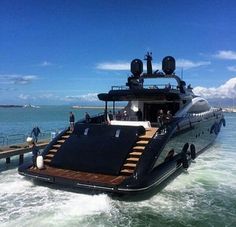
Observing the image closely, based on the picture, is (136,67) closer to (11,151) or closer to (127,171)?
(11,151)

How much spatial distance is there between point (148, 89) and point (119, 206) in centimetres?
701

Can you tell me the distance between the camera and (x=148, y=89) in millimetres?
16547

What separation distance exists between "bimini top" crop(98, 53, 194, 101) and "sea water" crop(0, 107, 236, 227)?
4.14m

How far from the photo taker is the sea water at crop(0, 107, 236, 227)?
32.5 ft

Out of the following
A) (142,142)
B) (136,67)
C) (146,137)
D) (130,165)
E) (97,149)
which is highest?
(136,67)

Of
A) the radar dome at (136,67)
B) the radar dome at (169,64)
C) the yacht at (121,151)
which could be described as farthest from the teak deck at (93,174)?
the radar dome at (136,67)

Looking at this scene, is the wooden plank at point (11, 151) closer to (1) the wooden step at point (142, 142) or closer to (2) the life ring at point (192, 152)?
(1) the wooden step at point (142, 142)

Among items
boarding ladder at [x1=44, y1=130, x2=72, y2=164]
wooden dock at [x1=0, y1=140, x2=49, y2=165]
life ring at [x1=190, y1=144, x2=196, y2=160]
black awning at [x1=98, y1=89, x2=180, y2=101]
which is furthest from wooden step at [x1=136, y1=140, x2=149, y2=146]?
wooden dock at [x1=0, y1=140, x2=49, y2=165]

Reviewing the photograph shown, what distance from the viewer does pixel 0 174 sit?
633 inches

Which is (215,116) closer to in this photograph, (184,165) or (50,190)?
(184,165)

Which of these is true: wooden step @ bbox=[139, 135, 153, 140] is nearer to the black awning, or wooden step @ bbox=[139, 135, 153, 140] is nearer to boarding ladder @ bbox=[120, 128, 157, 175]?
boarding ladder @ bbox=[120, 128, 157, 175]

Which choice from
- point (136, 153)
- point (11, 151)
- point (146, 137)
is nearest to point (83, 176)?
point (136, 153)

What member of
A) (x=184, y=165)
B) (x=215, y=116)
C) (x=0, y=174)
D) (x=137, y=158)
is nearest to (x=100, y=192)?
(x=137, y=158)

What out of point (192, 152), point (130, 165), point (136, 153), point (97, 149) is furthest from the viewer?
point (192, 152)
